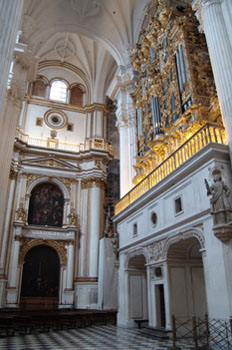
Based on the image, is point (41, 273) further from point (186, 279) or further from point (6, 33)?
point (6, 33)

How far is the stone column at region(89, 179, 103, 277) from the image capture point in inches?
821

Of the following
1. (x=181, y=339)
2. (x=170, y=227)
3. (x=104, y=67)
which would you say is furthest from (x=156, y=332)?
(x=104, y=67)

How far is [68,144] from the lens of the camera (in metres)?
24.6

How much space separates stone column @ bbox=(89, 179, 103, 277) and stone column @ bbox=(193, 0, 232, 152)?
14907mm

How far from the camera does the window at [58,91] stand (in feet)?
85.8

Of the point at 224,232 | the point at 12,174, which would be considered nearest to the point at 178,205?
the point at 224,232

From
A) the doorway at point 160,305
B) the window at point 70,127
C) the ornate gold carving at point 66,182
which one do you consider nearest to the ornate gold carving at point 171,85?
the doorway at point 160,305

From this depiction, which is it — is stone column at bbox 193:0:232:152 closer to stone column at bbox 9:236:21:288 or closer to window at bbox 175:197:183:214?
window at bbox 175:197:183:214

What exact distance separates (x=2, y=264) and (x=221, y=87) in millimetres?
16259

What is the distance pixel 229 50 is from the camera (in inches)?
339

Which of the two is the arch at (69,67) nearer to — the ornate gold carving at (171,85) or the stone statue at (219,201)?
the ornate gold carving at (171,85)

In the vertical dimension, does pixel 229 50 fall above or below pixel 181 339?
above

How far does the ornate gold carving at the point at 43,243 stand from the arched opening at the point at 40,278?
395 mm

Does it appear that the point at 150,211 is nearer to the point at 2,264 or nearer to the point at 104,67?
the point at 2,264
